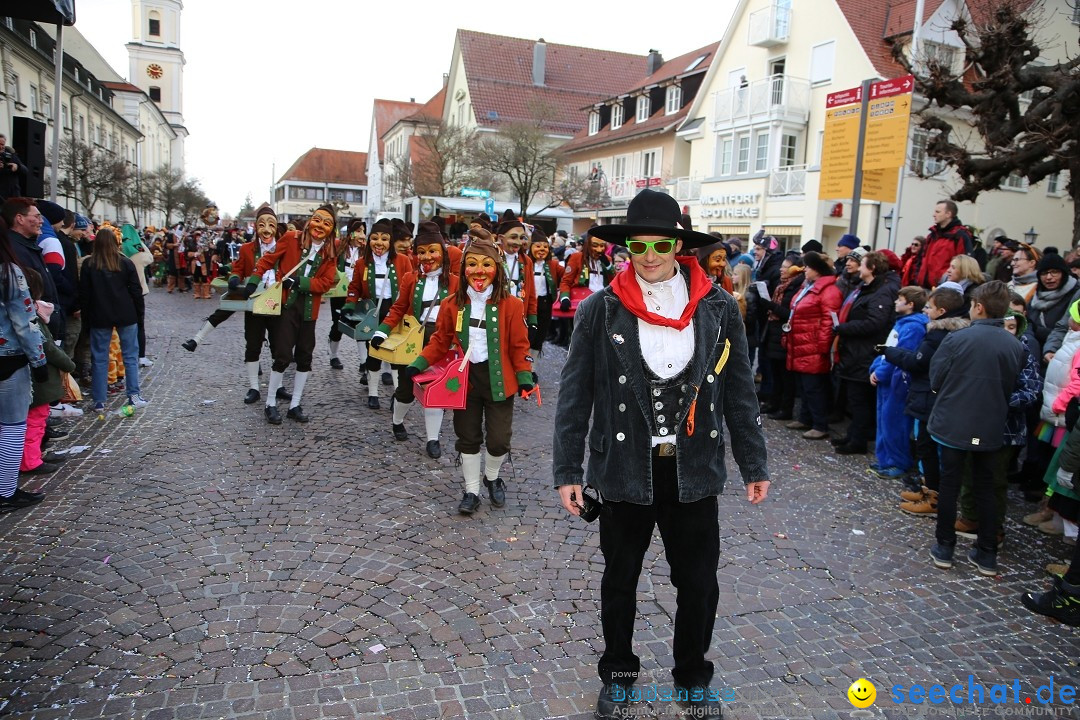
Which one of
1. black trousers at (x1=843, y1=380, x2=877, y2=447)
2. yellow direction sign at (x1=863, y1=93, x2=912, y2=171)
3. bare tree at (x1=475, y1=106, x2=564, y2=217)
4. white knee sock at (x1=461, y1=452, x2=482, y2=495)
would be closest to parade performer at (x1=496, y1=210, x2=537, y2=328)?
white knee sock at (x1=461, y1=452, x2=482, y2=495)

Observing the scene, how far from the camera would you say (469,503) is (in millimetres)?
5516

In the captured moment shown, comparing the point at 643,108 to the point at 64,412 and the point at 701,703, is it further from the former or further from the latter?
the point at 701,703

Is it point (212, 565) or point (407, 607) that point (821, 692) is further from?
point (212, 565)

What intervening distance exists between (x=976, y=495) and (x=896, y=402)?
2.15m

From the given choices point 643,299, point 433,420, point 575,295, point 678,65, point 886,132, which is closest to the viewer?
point 643,299

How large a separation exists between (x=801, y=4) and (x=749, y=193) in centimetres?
720

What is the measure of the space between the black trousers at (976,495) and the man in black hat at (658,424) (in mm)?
2536

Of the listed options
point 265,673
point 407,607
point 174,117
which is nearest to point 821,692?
point 407,607

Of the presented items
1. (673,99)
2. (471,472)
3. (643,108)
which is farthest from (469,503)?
(643,108)

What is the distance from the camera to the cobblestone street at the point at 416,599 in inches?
131

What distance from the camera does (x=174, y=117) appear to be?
82875 mm

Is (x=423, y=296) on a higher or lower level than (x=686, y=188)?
lower

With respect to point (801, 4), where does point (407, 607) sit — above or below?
below

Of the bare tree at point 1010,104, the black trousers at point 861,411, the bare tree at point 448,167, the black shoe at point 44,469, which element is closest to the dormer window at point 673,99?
the bare tree at point 448,167
